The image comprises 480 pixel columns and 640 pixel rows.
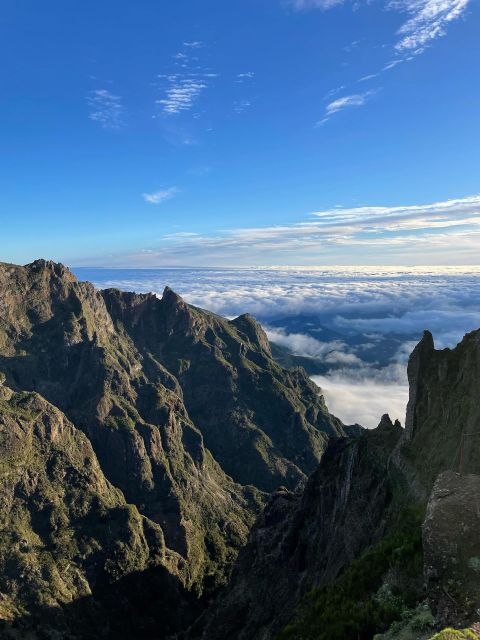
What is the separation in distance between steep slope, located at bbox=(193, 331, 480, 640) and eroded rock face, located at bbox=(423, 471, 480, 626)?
55 mm

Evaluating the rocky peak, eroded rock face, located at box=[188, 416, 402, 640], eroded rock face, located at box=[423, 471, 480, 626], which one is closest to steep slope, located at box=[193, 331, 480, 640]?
eroded rock face, located at box=[423, 471, 480, 626]

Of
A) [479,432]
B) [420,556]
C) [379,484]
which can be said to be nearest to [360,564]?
[420,556]

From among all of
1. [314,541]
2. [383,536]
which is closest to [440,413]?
[383,536]

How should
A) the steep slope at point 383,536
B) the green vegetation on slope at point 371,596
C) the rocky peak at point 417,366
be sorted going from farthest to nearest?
the rocky peak at point 417,366 → the green vegetation on slope at point 371,596 → the steep slope at point 383,536

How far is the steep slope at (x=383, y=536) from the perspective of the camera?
25266 mm

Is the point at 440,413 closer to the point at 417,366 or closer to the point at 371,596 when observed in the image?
the point at 417,366

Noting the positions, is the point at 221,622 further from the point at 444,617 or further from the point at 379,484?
the point at 444,617

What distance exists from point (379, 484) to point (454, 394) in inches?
896

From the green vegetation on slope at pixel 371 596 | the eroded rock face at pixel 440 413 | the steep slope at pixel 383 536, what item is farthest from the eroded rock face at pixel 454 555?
the eroded rock face at pixel 440 413

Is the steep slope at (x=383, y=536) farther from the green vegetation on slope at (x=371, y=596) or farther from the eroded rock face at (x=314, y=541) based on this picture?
the eroded rock face at (x=314, y=541)

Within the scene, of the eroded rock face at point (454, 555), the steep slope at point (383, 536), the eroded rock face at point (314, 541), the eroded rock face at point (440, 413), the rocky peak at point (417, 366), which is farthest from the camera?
the rocky peak at point (417, 366)

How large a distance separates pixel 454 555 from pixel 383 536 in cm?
4182

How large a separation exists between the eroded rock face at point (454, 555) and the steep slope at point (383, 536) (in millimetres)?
55

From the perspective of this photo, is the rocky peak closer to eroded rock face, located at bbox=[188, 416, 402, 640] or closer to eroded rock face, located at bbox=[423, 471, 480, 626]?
eroded rock face, located at bbox=[188, 416, 402, 640]
